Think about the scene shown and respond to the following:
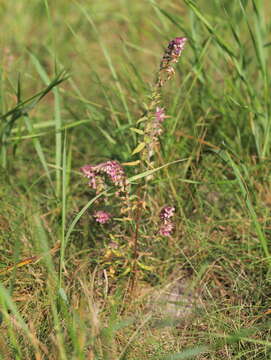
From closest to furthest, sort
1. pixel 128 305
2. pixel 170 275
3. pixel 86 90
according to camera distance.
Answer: pixel 128 305, pixel 170 275, pixel 86 90

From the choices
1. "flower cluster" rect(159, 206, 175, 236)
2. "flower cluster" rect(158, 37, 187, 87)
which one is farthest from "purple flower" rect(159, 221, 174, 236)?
"flower cluster" rect(158, 37, 187, 87)

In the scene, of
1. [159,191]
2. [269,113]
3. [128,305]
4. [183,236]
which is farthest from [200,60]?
[128,305]

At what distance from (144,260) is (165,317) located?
23 centimetres

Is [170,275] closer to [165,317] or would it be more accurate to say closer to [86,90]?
[165,317]

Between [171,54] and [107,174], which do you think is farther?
[107,174]

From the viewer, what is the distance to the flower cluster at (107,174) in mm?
1620

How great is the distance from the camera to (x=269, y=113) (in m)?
2.12

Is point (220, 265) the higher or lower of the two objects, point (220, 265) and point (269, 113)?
the lower

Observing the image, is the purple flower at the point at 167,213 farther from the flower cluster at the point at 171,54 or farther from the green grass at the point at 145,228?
the flower cluster at the point at 171,54

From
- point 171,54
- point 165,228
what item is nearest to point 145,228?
point 165,228

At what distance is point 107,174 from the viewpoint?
1.71 meters

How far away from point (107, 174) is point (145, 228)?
1.00ft

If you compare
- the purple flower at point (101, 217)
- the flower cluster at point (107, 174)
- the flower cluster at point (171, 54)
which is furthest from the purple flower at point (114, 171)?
the flower cluster at point (171, 54)

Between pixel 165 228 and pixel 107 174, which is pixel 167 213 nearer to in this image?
pixel 165 228
